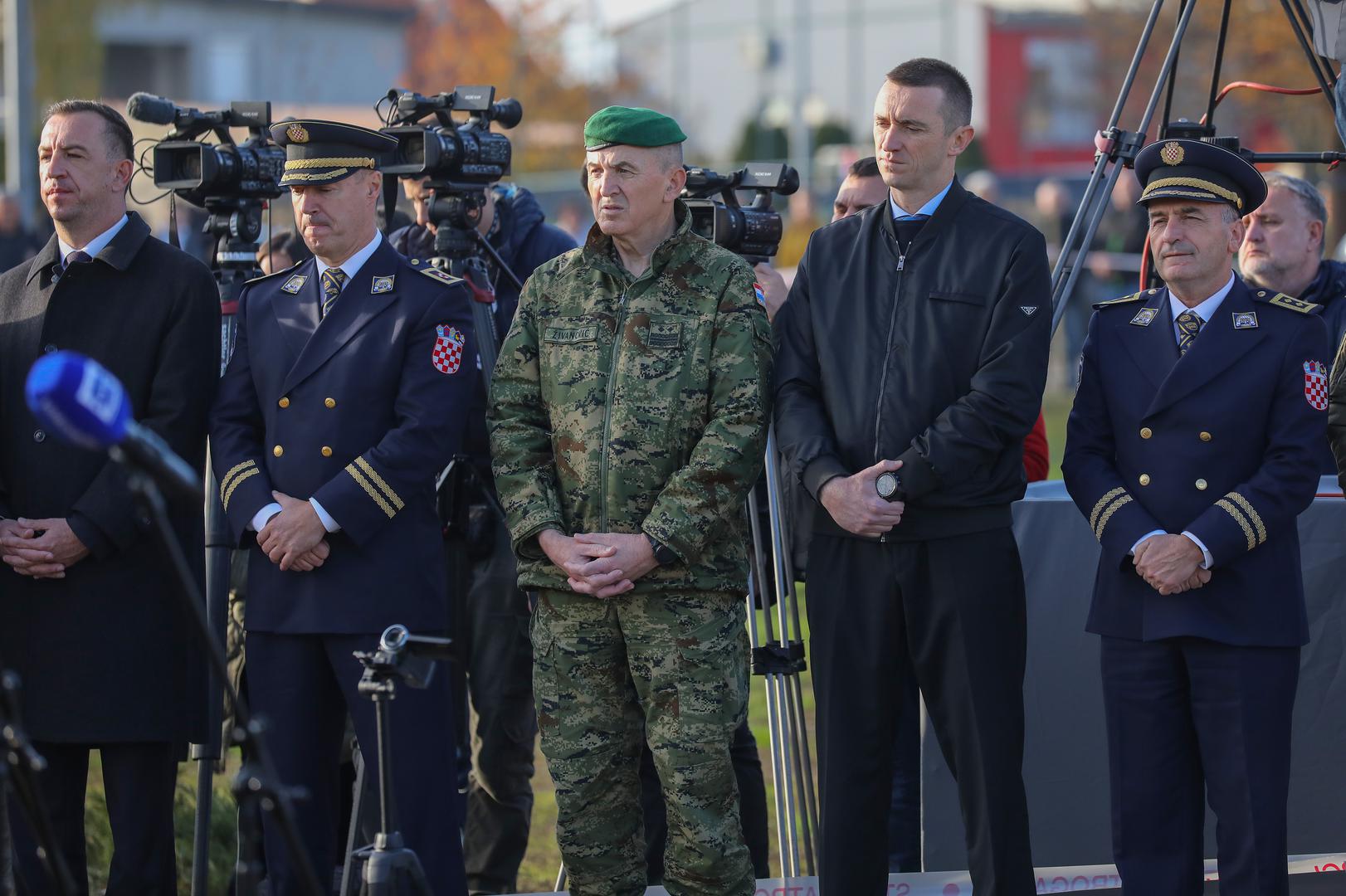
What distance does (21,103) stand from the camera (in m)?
13.0

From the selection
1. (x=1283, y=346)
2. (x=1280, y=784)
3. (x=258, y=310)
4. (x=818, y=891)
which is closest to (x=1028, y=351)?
(x=1283, y=346)

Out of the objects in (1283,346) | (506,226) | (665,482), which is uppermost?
(506,226)

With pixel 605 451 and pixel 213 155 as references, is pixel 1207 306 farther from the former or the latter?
pixel 213 155

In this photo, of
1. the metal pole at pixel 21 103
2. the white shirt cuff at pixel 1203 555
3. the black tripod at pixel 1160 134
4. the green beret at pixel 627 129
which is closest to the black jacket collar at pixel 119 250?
the green beret at pixel 627 129

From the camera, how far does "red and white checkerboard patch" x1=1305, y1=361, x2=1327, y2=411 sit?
159 inches

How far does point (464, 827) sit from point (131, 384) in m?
1.77

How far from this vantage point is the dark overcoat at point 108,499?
412 centimetres

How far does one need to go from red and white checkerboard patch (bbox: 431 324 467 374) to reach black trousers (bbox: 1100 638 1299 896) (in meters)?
1.72

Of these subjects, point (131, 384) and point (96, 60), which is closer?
point (131, 384)

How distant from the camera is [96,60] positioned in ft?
83.2

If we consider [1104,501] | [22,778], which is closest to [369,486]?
[22,778]

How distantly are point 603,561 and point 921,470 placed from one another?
0.75m

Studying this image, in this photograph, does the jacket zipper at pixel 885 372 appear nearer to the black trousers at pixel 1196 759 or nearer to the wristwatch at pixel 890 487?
the wristwatch at pixel 890 487

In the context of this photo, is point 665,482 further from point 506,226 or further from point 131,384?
point 506,226
